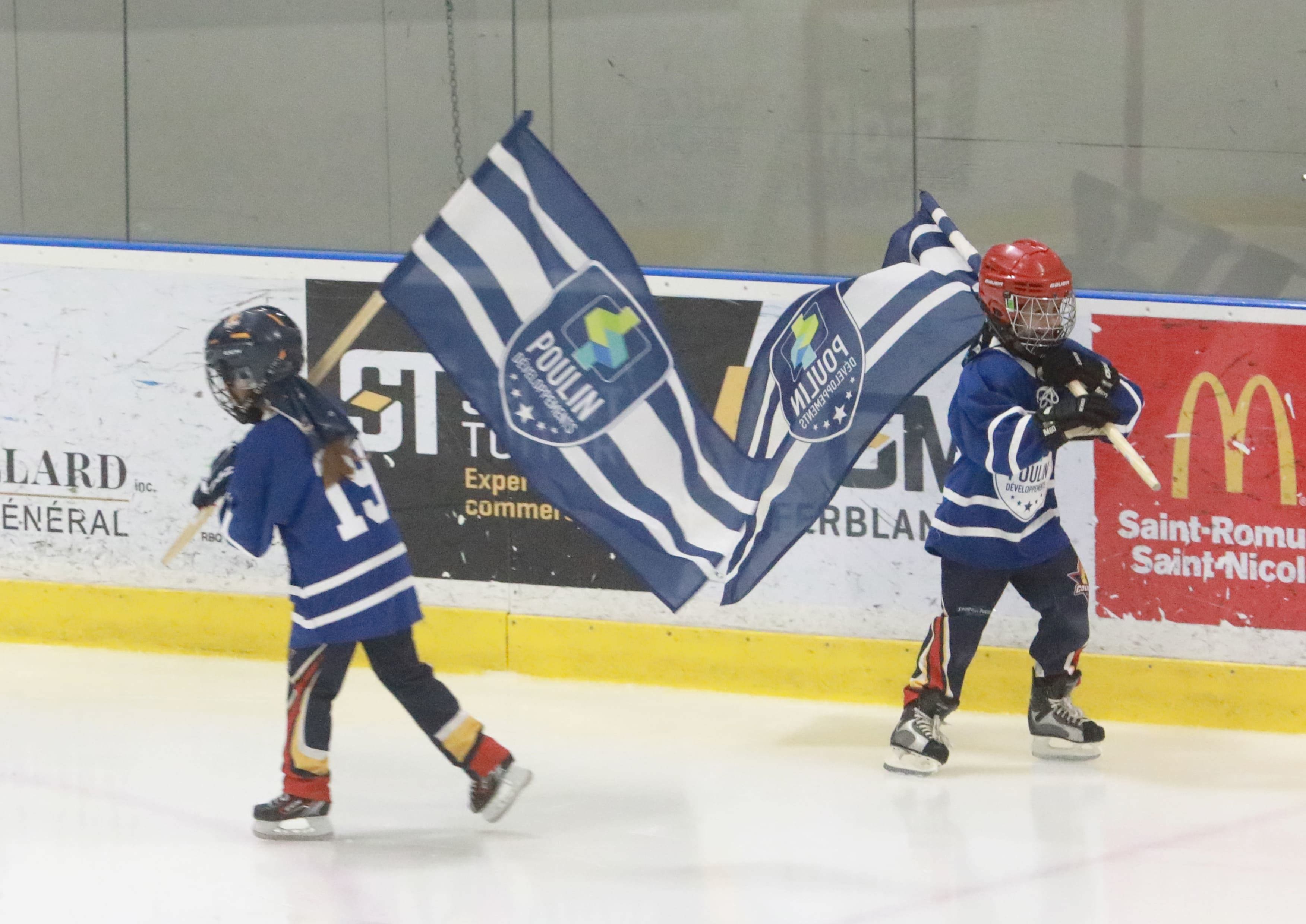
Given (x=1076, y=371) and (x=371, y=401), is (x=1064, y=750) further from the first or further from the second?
(x=371, y=401)

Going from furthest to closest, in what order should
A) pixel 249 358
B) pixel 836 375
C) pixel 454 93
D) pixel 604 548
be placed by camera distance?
pixel 454 93
pixel 604 548
pixel 836 375
pixel 249 358

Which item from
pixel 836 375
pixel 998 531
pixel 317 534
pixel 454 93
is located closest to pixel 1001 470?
pixel 998 531

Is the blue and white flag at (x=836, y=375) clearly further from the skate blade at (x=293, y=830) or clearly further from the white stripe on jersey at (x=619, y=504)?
the skate blade at (x=293, y=830)

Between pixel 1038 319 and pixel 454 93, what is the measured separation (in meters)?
2.92

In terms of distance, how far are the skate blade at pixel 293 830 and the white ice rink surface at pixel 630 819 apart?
3cm

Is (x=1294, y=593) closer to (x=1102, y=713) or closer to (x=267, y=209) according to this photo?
(x=1102, y=713)

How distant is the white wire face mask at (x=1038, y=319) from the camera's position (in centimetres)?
423

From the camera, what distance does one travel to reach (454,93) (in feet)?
21.2

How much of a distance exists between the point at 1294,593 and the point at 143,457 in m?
3.44

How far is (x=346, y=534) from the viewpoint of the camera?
12.8ft

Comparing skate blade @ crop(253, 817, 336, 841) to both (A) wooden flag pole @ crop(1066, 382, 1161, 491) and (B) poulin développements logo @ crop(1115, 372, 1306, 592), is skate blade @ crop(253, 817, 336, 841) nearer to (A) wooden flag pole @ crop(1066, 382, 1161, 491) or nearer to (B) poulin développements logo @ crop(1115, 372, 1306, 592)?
(A) wooden flag pole @ crop(1066, 382, 1161, 491)

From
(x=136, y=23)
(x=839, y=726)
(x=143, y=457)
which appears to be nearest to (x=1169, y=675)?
(x=839, y=726)

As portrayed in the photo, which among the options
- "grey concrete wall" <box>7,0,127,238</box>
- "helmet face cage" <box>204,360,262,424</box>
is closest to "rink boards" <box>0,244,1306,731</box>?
"grey concrete wall" <box>7,0,127,238</box>

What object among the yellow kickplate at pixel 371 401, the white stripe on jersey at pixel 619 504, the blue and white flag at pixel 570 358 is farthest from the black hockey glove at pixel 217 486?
the yellow kickplate at pixel 371 401
